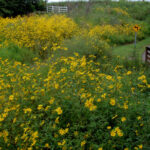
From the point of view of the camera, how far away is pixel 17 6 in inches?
638

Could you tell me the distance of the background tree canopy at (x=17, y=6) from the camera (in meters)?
15.4

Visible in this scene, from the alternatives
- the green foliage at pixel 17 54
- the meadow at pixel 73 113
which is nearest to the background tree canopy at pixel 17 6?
the green foliage at pixel 17 54

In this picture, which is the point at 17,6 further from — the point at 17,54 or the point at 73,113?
the point at 73,113

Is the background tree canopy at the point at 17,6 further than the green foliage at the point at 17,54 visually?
Yes

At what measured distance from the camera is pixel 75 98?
8.18 feet

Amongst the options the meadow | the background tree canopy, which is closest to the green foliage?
the meadow

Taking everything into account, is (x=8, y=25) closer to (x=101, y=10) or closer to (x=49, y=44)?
(x=49, y=44)

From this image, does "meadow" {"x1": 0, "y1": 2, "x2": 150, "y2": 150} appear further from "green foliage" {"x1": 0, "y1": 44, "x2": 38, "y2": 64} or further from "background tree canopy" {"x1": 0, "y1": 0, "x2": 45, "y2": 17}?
"background tree canopy" {"x1": 0, "y1": 0, "x2": 45, "y2": 17}

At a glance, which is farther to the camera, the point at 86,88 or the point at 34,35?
the point at 34,35

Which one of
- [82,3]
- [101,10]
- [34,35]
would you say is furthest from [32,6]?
[34,35]

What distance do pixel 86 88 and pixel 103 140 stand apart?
100cm

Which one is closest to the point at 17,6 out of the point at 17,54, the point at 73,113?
the point at 17,54

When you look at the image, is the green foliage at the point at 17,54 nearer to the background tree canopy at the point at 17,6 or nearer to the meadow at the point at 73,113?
the meadow at the point at 73,113

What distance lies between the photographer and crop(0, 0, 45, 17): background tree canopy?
606 inches
